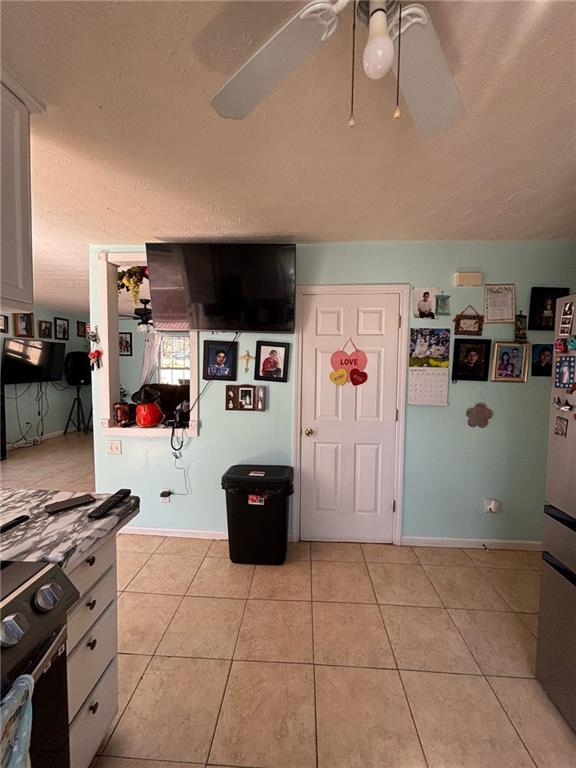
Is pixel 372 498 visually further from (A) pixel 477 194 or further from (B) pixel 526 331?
(A) pixel 477 194

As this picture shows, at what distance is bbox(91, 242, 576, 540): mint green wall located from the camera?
93.1 inches

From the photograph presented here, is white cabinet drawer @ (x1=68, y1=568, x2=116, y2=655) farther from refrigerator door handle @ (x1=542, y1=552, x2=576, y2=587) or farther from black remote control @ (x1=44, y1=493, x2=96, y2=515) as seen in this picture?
refrigerator door handle @ (x1=542, y1=552, x2=576, y2=587)

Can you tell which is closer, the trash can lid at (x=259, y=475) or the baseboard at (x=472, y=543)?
the trash can lid at (x=259, y=475)

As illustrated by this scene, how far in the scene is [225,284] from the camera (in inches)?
90.0

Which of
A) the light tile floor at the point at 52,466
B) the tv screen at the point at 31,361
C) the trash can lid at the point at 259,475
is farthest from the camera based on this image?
the tv screen at the point at 31,361

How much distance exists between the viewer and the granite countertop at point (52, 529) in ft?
2.93

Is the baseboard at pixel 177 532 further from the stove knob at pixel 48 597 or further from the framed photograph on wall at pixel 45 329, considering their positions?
the framed photograph on wall at pixel 45 329

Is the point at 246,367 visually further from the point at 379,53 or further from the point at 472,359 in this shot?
the point at 379,53

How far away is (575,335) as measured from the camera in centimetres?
129

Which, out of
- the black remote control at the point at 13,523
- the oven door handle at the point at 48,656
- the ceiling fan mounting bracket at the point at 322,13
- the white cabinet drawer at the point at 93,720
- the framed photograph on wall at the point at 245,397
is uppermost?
the ceiling fan mounting bracket at the point at 322,13

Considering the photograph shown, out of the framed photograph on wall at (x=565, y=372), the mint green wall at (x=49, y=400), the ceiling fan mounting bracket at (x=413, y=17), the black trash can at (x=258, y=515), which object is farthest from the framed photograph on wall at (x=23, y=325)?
the framed photograph on wall at (x=565, y=372)

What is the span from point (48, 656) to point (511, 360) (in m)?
2.90

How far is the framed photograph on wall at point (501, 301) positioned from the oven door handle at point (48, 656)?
112 inches

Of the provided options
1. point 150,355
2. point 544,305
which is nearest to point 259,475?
point 544,305
